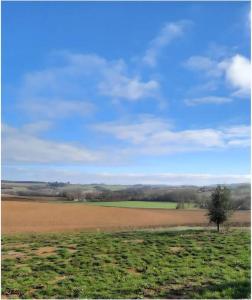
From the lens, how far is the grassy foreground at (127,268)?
14.0 m

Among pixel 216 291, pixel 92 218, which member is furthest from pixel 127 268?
pixel 92 218

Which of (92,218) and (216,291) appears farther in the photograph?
(92,218)

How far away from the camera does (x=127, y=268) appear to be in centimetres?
1822

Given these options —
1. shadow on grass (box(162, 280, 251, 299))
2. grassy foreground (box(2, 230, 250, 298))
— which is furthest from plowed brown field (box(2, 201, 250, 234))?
shadow on grass (box(162, 280, 251, 299))

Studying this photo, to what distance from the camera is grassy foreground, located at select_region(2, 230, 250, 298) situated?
1398 cm

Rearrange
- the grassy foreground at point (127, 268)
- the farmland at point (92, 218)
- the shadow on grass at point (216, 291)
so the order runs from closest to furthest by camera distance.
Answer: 1. the shadow on grass at point (216, 291)
2. the grassy foreground at point (127, 268)
3. the farmland at point (92, 218)

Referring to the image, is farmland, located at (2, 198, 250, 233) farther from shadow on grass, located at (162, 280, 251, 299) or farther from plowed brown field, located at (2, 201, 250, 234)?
shadow on grass, located at (162, 280, 251, 299)

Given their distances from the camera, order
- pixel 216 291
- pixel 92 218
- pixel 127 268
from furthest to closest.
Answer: pixel 92 218, pixel 127 268, pixel 216 291

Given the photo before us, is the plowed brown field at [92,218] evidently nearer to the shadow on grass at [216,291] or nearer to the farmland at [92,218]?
the farmland at [92,218]

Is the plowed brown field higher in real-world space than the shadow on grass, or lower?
lower

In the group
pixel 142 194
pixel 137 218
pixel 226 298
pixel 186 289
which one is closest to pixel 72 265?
pixel 186 289

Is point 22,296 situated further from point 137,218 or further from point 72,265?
point 137,218

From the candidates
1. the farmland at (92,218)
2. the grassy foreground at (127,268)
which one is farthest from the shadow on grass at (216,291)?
the farmland at (92,218)

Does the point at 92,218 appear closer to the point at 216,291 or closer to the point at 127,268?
the point at 127,268
